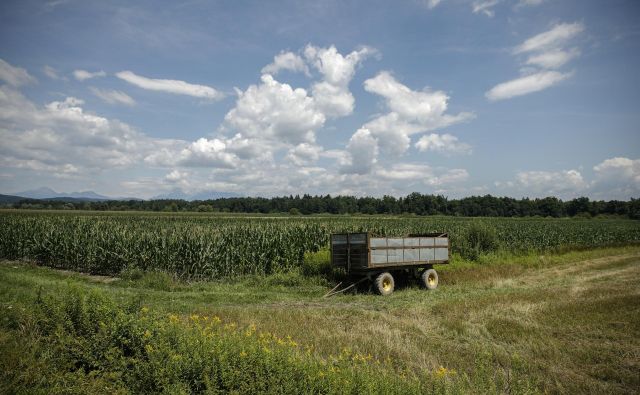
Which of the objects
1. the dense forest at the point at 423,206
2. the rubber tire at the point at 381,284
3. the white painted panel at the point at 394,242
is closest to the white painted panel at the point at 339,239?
the white painted panel at the point at 394,242

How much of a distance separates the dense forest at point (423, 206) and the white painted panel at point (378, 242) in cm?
9464

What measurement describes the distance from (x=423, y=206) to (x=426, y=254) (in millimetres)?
106939

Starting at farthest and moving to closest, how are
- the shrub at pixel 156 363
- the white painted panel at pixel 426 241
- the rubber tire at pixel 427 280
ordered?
the rubber tire at pixel 427 280 < the white painted panel at pixel 426 241 < the shrub at pixel 156 363

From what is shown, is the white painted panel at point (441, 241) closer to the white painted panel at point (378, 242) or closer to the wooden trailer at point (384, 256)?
the wooden trailer at point (384, 256)

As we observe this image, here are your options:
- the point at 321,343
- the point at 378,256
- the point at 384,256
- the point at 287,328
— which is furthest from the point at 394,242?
the point at 321,343

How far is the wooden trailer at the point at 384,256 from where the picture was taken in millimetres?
15344

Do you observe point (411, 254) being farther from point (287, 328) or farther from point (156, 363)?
point (156, 363)

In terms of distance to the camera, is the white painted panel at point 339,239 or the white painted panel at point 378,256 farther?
the white painted panel at point 339,239

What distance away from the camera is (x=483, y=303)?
12633mm

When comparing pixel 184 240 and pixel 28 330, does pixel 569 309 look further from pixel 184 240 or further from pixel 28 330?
pixel 184 240

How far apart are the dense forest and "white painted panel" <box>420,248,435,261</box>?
93.1m

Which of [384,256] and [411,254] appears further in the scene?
[411,254]

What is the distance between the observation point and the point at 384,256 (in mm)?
15594

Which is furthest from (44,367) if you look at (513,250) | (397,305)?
(513,250)
